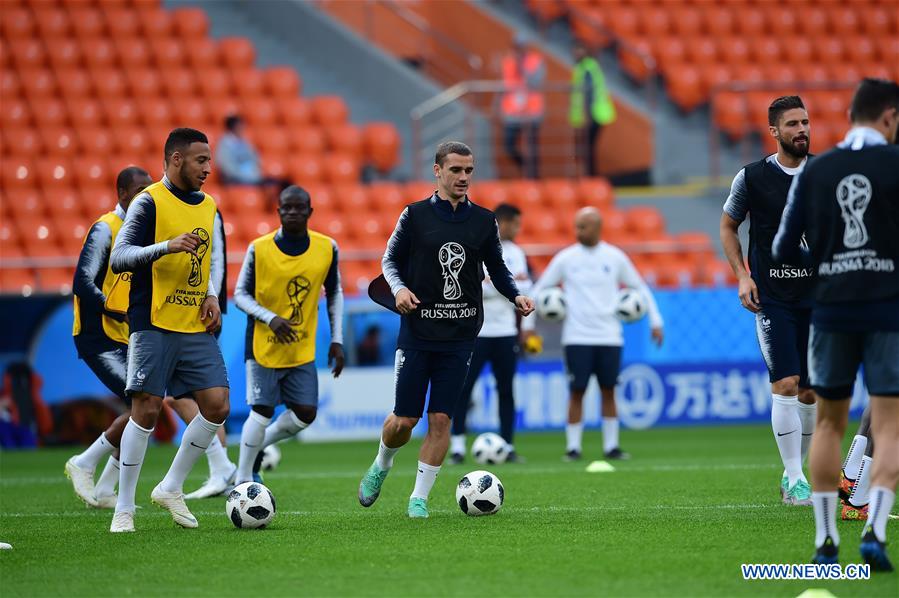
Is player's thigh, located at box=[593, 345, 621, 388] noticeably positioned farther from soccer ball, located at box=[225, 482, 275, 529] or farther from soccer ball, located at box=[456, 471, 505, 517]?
soccer ball, located at box=[225, 482, 275, 529]

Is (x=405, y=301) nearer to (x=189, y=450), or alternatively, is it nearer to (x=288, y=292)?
(x=189, y=450)

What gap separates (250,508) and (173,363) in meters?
0.99

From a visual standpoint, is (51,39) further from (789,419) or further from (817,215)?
(817,215)

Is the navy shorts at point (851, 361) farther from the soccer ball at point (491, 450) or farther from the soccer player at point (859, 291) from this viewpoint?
the soccer ball at point (491, 450)

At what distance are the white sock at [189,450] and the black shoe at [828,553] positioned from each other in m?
3.83

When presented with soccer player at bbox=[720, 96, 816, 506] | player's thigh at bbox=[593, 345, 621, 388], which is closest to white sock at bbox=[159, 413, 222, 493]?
soccer player at bbox=[720, 96, 816, 506]

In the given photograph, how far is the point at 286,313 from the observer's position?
1010cm

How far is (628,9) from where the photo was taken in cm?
2614

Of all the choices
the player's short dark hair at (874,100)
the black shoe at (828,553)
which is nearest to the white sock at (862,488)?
the black shoe at (828,553)

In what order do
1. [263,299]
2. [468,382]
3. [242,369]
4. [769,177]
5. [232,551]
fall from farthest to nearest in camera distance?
[242,369] → [468,382] → [263,299] → [769,177] → [232,551]

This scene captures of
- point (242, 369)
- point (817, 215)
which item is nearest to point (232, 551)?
point (817, 215)

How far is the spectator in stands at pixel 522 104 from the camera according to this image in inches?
872

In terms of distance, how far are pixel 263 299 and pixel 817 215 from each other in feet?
16.4

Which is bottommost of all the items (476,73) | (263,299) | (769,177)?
(263,299)
